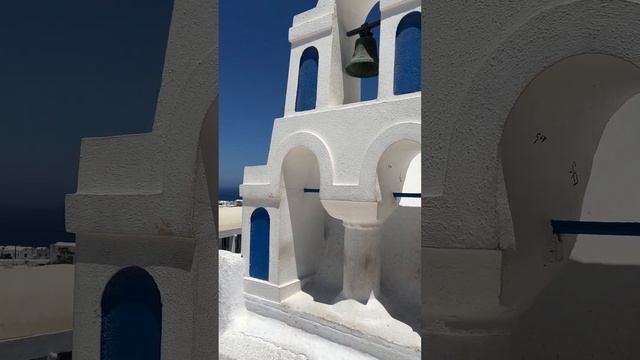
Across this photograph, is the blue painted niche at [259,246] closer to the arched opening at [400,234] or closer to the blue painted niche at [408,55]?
the arched opening at [400,234]

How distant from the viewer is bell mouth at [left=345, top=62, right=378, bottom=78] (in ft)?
20.1

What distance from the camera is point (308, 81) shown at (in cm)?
741

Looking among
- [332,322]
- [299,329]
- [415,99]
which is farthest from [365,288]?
[415,99]

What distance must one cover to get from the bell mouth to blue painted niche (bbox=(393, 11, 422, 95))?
0.44 m

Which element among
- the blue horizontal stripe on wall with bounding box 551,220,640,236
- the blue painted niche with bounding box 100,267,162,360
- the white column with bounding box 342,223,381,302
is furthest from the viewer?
the white column with bounding box 342,223,381,302

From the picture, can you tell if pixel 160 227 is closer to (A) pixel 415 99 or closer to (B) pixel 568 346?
(B) pixel 568 346

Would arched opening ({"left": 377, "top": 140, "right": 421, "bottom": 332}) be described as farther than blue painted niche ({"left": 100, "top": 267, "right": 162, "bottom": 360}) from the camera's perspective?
Yes

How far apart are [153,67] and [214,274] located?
138 cm

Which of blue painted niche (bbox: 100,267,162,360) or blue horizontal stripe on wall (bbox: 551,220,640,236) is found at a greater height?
A: blue horizontal stripe on wall (bbox: 551,220,640,236)

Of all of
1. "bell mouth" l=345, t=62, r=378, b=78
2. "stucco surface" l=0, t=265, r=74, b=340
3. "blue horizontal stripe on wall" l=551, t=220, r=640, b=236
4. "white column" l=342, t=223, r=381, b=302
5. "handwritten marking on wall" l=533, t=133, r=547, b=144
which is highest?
"bell mouth" l=345, t=62, r=378, b=78

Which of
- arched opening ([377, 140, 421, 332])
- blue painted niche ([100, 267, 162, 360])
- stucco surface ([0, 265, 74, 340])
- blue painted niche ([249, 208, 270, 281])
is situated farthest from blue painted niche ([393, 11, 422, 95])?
stucco surface ([0, 265, 74, 340])

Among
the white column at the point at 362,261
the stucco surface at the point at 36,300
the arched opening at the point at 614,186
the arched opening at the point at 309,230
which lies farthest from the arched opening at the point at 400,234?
the stucco surface at the point at 36,300

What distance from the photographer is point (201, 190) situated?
1.90 m

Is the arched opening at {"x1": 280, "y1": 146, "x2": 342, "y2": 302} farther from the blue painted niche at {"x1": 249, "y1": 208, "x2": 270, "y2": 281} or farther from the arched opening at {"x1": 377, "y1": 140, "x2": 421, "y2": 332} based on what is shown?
the arched opening at {"x1": 377, "y1": 140, "x2": 421, "y2": 332}
